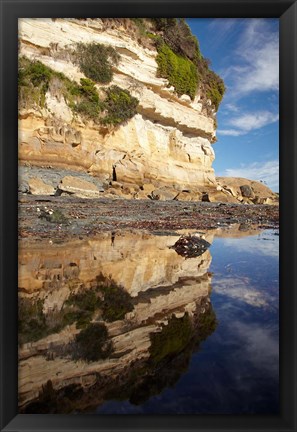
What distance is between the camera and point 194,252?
397cm

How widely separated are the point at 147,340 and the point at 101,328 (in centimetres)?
43

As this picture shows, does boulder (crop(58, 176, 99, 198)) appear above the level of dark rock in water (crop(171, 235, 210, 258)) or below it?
above

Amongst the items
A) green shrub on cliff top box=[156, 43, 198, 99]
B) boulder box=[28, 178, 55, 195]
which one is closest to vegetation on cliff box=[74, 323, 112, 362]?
boulder box=[28, 178, 55, 195]

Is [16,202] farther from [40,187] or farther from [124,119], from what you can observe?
[124,119]

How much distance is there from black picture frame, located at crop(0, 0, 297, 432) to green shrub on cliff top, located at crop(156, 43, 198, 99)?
775cm

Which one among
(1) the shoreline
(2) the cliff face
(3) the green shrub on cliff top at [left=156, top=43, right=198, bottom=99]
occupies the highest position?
(3) the green shrub on cliff top at [left=156, top=43, right=198, bottom=99]

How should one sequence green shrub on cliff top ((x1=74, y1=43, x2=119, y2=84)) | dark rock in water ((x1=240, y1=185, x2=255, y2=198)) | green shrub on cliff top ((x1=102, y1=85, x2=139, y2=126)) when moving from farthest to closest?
dark rock in water ((x1=240, y1=185, x2=255, y2=198))
green shrub on cliff top ((x1=102, y1=85, x2=139, y2=126))
green shrub on cliff top ((x1=74, y1=43, x2=119, y2=84))

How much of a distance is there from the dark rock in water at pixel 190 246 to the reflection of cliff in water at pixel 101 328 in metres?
0.50

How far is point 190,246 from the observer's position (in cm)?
Answer: 412

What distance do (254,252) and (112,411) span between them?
270 centimetres

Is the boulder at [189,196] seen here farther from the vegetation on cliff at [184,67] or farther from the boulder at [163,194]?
the vegetation on cliff at [184,67]

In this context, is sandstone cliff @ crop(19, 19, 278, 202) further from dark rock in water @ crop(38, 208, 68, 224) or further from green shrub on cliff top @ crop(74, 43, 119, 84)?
dark rock in water @ crop(38, 208, 68, 224)

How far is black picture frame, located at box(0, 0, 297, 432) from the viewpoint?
2.05 metres
